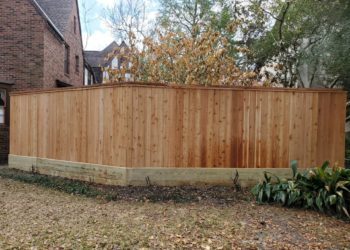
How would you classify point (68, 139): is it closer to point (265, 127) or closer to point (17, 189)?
point (17, 189)

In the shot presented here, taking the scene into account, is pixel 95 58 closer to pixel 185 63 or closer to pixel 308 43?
pixel 185 63

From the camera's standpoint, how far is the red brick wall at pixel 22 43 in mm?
11570

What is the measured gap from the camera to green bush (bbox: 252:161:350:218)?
5152 millimetres

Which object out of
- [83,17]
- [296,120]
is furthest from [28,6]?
[83,17]

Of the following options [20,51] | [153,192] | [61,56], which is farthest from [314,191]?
[61,56]

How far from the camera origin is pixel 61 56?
14.2 meters

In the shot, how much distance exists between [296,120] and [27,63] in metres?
9.55

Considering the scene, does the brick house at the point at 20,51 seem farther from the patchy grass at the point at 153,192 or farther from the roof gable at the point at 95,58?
the roof gable at the point at 95,58

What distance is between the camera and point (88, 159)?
731cm

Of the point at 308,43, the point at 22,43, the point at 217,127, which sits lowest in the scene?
the point at 217,127

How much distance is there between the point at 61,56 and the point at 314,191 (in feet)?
40.1

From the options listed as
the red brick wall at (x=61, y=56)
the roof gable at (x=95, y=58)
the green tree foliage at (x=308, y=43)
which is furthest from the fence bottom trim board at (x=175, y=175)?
the roof gable at (x=95, y=58)

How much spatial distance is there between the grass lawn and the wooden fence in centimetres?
84

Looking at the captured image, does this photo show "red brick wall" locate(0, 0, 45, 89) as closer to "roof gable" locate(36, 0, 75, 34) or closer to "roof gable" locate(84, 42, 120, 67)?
"roof gable" locate(36, 0, 75, 34)
